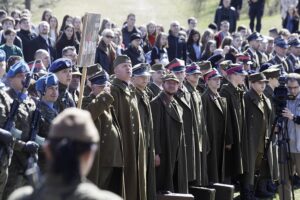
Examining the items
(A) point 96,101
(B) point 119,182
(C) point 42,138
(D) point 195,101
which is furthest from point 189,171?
(C) point 42,138

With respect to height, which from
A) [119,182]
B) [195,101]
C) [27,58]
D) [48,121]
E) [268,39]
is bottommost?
[119,182]

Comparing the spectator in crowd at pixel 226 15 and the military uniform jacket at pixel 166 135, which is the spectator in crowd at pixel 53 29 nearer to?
the military uniform jacket at pixel 166 135

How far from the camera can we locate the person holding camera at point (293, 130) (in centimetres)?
1092

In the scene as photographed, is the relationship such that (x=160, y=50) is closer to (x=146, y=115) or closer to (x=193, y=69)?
(x=193, y=69)

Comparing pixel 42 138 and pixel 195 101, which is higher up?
pixel 195 101

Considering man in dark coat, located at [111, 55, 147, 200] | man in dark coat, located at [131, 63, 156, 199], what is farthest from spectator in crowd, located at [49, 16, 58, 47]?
man in dark coat, located at [111, 55, 147, 200]

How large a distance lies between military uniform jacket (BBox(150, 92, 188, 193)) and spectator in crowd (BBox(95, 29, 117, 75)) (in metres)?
3.58

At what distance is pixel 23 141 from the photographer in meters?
7.43

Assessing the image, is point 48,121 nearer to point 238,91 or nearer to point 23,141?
point 23,141

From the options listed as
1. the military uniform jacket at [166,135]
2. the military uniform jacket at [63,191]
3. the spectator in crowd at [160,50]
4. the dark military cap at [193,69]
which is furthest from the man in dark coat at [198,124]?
the military uniform jacket at [63,191]

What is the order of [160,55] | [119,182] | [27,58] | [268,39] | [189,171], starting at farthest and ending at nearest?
[268,39] < [160,55] < [27,58] < [189,171] < [119,182]

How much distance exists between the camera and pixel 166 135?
997 centimetres

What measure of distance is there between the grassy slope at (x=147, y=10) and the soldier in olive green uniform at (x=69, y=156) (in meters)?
24.9

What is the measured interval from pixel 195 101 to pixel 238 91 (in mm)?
1437
